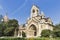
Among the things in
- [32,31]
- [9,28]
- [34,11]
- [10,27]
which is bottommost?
[32,31]

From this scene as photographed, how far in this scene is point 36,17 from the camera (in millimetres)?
73938

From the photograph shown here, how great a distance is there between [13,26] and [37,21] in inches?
345

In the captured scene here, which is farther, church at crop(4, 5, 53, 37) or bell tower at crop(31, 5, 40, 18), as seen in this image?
bell tower at crop(31, 5, 40, 18)

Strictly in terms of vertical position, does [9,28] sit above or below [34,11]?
below

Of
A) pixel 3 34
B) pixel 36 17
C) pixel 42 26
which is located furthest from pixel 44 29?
pixel 3 34

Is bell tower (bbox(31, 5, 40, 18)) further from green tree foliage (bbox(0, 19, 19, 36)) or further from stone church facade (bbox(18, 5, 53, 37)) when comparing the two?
green tree foliage (bbox(0, 19, 19, 36))

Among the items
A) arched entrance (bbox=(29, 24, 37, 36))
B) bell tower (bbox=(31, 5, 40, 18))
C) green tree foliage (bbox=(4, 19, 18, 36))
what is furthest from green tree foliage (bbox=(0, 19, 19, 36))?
bell tower (bbox=(31, 5, 40, 18))

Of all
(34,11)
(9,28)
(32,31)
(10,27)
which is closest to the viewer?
(9,28)

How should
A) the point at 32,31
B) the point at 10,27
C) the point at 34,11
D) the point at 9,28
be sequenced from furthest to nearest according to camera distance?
the point at 34,11 < the point at 32,31 < the point at 10,27 < the point at 9,28

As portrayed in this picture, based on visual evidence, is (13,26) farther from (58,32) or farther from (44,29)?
(58,32)

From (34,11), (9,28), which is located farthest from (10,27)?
(34,11)

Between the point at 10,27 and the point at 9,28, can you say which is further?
the point at 10,27

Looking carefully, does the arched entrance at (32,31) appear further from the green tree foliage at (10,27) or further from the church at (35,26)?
the green tree foliage at (10,27)

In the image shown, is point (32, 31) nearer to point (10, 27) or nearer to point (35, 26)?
point (35, 26)
